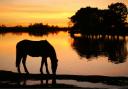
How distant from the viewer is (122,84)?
13.3 metres

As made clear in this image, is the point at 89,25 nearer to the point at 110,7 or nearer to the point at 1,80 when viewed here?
the point at 110,7

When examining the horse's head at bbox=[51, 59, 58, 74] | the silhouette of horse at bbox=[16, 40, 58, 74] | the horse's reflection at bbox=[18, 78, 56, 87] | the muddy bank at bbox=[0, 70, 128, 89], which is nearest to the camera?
the horse's reflection at bbox=[18, 78, 56, 87]

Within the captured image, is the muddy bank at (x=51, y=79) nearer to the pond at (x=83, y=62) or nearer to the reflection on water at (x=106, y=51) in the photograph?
the pond at (x=83, y=62)

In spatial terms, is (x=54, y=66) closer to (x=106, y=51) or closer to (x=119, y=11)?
(x=106, y=51)

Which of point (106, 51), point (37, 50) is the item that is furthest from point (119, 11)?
point (37, 50)

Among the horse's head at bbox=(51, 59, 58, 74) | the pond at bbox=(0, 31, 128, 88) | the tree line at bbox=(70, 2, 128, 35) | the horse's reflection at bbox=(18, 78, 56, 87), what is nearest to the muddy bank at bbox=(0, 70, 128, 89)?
the horse's reflection at bbox=(18, 78, 56, 87)

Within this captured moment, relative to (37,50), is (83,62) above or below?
below

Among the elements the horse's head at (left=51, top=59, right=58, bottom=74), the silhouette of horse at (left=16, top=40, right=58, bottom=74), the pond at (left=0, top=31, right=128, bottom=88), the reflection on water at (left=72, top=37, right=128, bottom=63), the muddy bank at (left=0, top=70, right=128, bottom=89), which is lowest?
the reflection on water at (left=72, top=37, right=128, bottom=63)

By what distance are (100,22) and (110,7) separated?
274 inches

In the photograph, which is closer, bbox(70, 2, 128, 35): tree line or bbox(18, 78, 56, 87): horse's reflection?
bbox(18, 78, 56, 87): horse's reflection

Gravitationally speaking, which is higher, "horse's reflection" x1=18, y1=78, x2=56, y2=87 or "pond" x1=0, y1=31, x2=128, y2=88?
"horse's reflection" x1=18, y1=78, x2=56, y2=87

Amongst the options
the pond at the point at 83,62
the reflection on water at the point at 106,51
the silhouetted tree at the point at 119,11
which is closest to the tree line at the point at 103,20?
the silhouetted tree at the point at 119,11

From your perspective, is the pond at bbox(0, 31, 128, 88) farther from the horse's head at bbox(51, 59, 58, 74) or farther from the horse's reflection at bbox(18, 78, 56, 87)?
the horse's head at bbox(51, 59, 58, 74)

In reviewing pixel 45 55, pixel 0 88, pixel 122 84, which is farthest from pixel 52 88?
pixel 45 55
